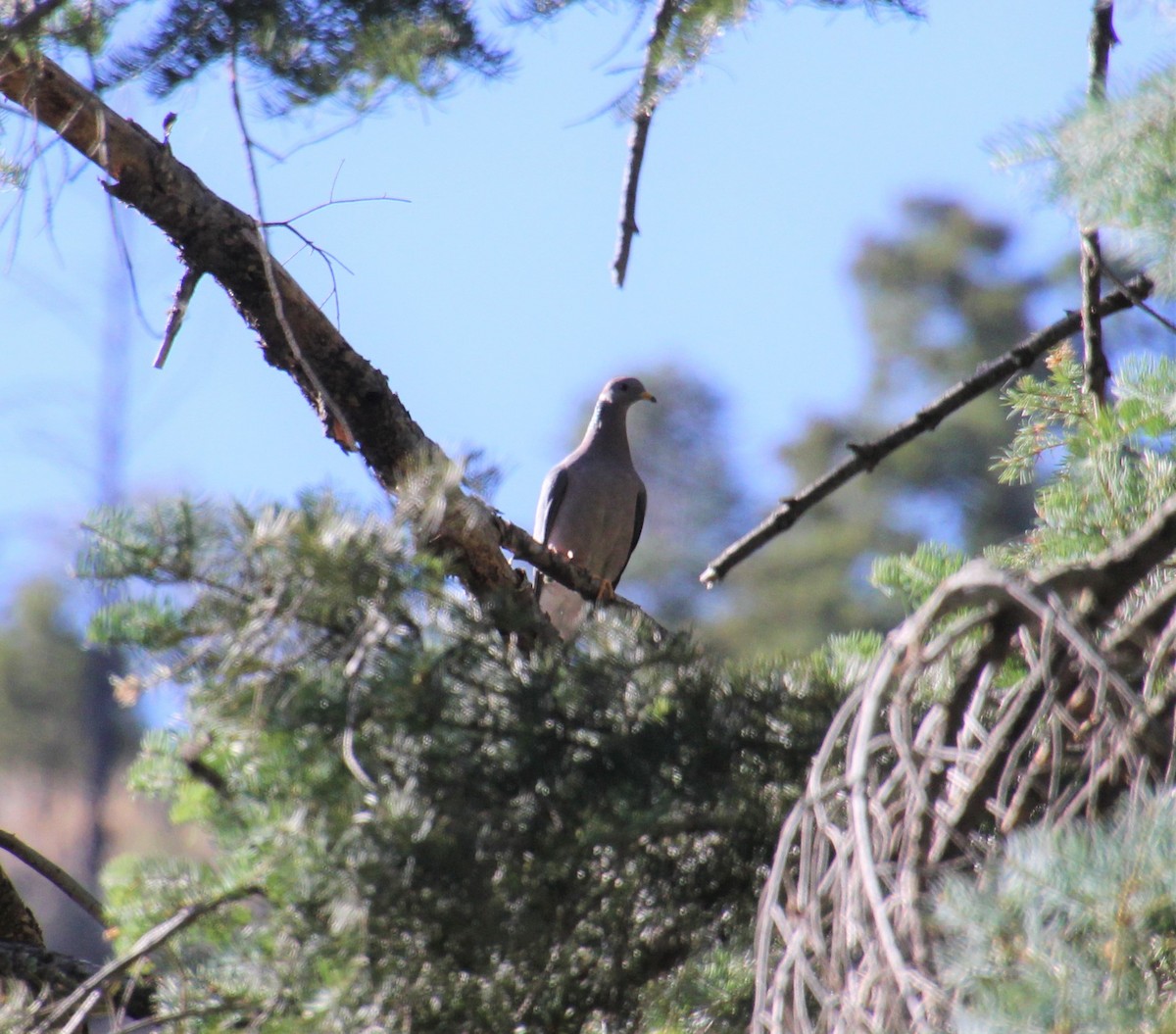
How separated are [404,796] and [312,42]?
4.67 feet

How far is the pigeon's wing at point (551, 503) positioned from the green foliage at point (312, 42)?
3182 mm

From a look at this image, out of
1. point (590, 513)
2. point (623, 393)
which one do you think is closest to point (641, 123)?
point (590, 513)

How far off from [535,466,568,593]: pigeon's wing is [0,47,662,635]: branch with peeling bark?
2651 mm

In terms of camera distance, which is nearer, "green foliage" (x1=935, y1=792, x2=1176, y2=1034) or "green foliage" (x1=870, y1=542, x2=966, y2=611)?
"green foliage" (x1=935, y1=792, x2=1176, y2=1034)

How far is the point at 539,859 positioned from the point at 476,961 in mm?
127

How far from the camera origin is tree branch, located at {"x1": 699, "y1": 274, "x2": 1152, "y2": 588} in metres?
2.32

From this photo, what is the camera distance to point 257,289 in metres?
2.60

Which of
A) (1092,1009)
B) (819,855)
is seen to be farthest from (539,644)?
(1092,1009)

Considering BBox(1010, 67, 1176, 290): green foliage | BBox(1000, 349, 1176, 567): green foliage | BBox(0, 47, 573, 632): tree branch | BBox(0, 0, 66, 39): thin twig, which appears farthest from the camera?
BBox(0, 47, 573, 632): tree branch

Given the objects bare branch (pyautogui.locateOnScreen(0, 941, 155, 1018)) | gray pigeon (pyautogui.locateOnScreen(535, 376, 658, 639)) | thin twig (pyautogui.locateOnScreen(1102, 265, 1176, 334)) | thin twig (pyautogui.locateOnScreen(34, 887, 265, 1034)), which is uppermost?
gray pigeon (pyautogui.locateOnScreen(535, 376, 658, 639))

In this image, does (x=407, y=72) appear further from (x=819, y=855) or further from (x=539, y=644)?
(x=819, y=855)

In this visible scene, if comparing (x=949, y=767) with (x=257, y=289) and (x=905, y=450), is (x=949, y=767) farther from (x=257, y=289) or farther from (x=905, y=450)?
(x=905, y=450)

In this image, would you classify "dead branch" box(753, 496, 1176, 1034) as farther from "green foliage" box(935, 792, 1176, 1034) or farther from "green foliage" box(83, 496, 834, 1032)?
"green foliage" box(83, 496, 834, 1032)

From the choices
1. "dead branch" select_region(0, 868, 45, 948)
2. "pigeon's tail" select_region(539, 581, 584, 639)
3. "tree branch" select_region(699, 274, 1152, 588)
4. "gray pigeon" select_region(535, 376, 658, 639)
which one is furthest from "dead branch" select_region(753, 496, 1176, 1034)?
"gray pigeon" select_region(535, 376, 658, 639)
